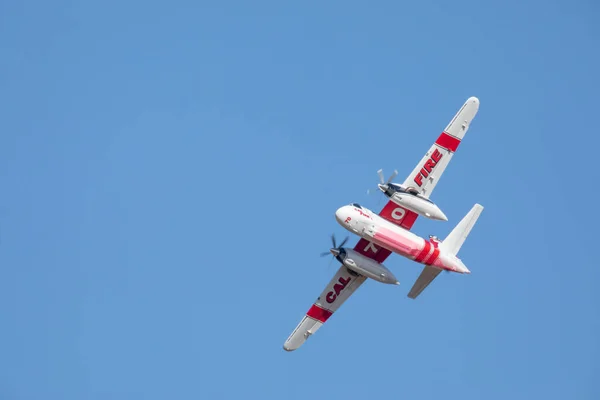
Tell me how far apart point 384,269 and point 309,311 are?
806 cm

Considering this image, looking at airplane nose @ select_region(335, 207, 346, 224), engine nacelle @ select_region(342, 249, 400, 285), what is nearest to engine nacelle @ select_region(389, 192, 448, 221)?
airplane nose @ select_region(335, 207, 346, 224)

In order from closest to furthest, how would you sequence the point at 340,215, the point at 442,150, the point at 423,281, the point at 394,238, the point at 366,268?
the point at 340,215, the point at 394,238, the point at 442,150, the point at 366,268, the point at 423,281

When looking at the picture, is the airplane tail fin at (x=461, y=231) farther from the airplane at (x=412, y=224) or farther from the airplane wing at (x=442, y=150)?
the airplane wing at (x=442, y=150)

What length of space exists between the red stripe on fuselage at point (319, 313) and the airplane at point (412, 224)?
4.65 metres

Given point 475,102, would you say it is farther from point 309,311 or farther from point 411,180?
point 309,311

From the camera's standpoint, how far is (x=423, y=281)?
7288 centimetres

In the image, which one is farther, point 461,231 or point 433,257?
point 461,231

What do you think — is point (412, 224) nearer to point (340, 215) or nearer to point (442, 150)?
point (442, 150)

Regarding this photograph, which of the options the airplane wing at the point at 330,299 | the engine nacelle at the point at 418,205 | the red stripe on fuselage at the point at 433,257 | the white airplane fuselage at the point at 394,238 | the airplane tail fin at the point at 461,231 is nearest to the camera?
the white airplane fuselage at the point at 394,238

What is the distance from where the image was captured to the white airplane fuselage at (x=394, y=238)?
69.5 m

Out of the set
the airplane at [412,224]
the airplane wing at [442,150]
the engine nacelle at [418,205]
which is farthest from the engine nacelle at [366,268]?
the airplane wing at [442,150]

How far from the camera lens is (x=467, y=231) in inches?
2822

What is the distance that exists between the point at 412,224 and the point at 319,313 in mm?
10974

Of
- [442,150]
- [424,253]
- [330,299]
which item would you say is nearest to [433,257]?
[424,253]
